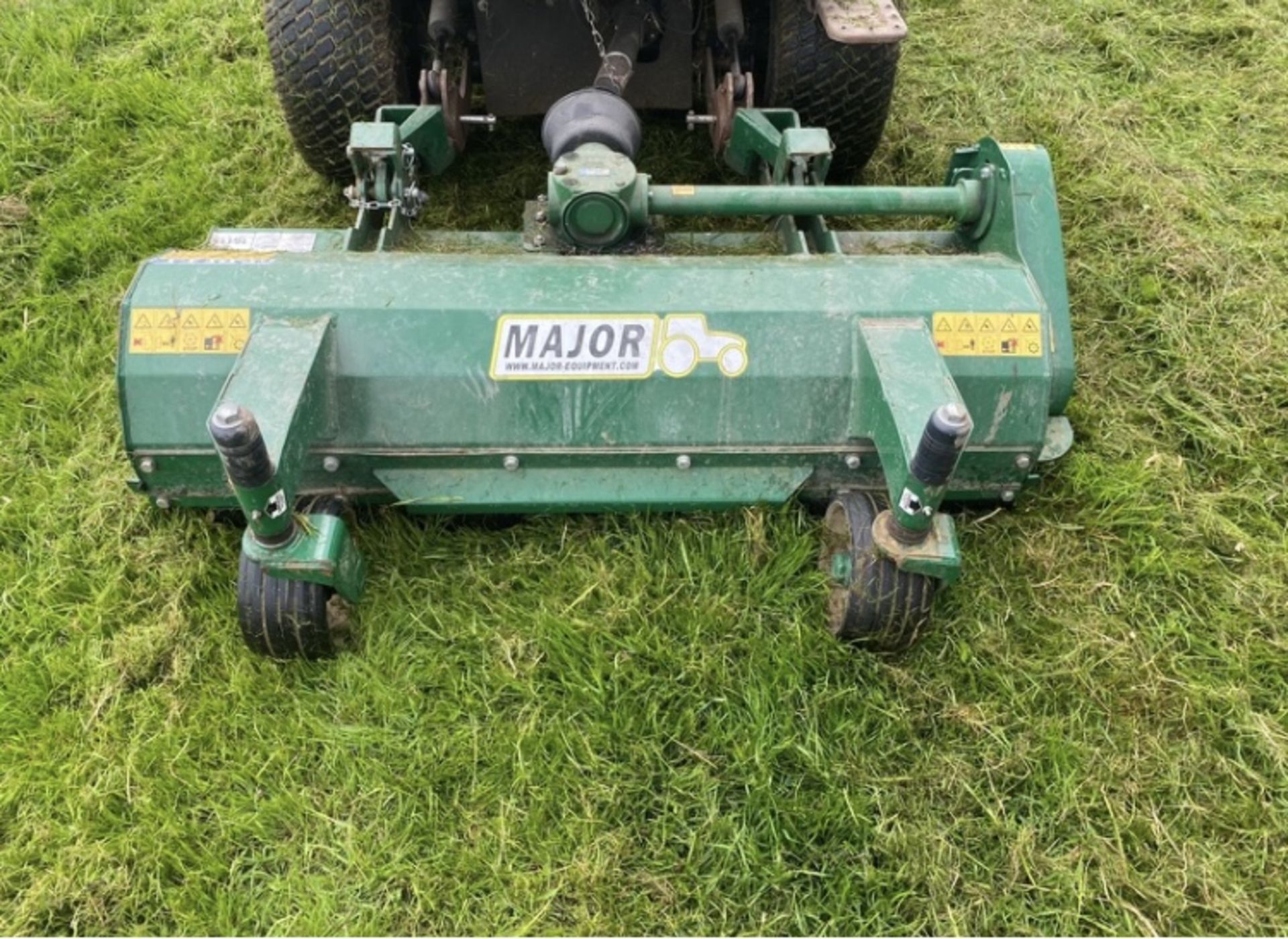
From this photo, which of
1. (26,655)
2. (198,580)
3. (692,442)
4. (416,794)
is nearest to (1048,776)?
(692,442)

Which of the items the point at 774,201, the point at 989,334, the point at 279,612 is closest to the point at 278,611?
the point at 279,612

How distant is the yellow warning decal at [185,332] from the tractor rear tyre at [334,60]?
1.11m

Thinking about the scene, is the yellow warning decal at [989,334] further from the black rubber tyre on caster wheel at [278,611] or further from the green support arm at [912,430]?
the black rubber tyre on caster wheel at [278,611]

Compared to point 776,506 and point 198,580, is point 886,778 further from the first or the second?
point 198,580

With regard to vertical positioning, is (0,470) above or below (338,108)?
below

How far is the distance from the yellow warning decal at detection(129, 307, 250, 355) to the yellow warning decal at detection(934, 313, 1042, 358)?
1.54 metres

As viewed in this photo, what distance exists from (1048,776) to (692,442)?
40.2 inches

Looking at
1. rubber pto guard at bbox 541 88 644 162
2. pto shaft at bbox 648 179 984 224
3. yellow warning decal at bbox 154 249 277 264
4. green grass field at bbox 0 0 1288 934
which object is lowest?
green grass field at bbox 0 0 1288 934

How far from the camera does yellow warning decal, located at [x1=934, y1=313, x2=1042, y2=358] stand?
2.44 m

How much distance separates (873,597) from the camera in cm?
227

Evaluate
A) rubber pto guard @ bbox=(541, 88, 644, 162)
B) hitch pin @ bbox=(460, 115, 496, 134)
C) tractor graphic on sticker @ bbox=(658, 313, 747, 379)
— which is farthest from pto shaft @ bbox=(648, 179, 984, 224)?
hitch pin @ bbox=(460, 115, 496, 134)

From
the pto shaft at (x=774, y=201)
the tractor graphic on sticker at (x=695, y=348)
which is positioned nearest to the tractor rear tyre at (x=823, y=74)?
the pto shaft at (x=774, y=201)

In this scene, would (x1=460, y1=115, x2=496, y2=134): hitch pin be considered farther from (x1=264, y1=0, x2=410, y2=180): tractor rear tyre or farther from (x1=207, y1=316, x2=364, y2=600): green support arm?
(x1=207, y1=316, x2=364, y2=600): green support arm

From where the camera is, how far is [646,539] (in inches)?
100
